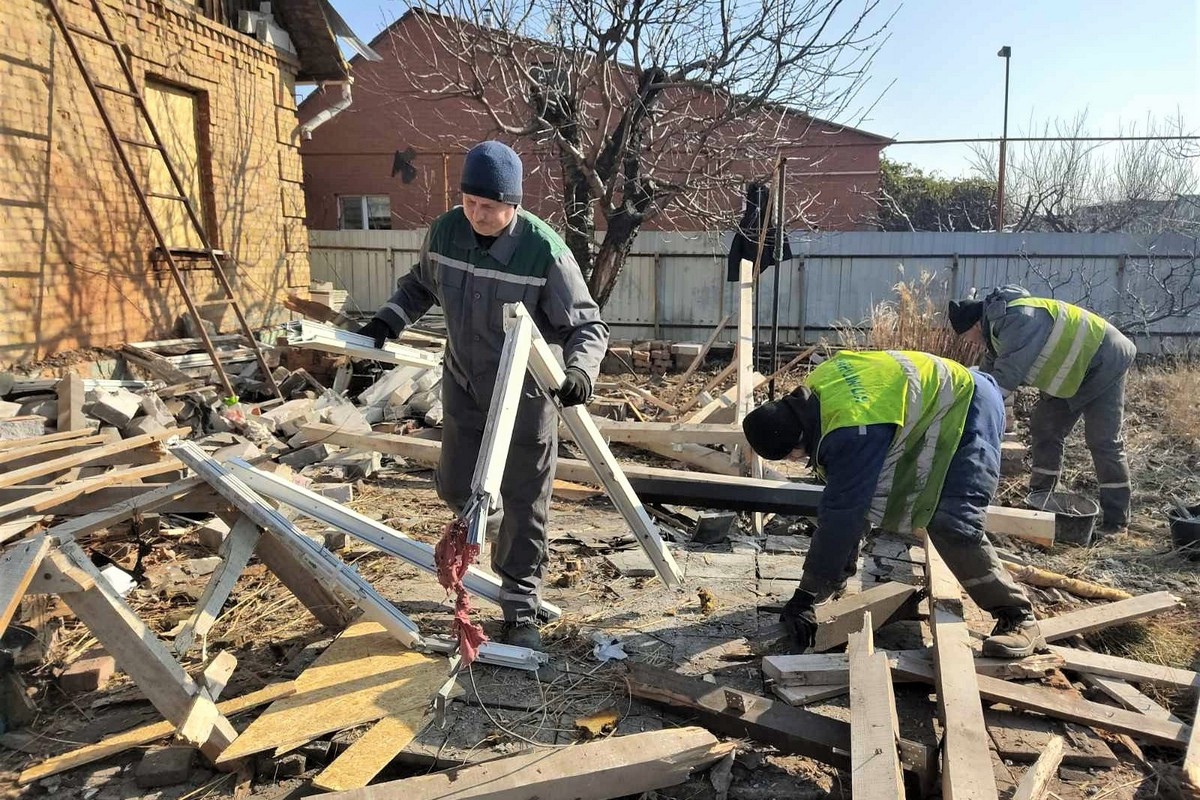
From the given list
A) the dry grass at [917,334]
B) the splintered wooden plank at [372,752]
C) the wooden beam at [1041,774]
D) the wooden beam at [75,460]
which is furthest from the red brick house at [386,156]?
the wooden beam at [1041,774]

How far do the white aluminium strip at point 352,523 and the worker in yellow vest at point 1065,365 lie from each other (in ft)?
11.8

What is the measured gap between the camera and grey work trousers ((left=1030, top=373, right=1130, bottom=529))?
5.26 meters

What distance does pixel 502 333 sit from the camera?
3.14m

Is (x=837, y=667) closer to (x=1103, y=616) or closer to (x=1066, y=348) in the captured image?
(x=1103, y=616)

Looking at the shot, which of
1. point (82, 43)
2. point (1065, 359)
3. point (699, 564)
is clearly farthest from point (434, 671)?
point (82, 43)

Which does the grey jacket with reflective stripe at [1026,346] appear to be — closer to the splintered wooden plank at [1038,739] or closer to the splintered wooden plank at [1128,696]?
the splintered wooden plank at [1128,696]

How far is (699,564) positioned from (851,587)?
34.0 inches

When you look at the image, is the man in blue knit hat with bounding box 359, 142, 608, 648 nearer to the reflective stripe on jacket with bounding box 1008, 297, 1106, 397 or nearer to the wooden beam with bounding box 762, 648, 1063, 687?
the wooden beam with bounding box 762, 648, 1063, 687

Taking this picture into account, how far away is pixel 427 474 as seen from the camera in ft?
20.6

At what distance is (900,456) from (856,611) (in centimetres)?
76

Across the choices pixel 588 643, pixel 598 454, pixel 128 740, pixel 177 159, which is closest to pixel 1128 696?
pixel 588 643

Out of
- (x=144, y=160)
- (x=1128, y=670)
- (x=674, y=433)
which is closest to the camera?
(x=1128, y=670)

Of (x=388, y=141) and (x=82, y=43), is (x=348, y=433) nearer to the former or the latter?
(x=82, y=43)

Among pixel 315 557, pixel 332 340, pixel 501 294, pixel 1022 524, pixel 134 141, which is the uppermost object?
pixel 134 141
